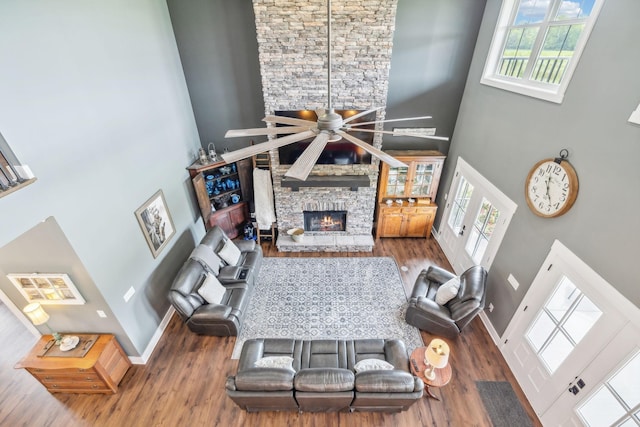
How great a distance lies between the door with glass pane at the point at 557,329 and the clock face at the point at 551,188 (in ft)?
1.51

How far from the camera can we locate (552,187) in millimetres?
3414

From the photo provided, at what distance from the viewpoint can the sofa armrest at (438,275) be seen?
16.4 ft

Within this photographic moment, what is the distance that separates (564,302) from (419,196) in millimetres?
3614

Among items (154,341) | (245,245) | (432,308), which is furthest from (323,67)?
(154,341)

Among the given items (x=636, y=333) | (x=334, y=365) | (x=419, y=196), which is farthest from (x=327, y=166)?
(x=636, y=333)

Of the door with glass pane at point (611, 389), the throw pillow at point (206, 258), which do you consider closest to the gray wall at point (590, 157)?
the door with glass pane at point (611, 389)

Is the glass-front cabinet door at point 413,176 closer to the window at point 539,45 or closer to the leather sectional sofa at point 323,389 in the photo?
the window at point 539,45

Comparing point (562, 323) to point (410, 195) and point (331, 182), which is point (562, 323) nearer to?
point (410, 195)

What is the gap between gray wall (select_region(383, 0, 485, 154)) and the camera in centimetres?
513

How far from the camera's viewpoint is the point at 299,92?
5.25 meters

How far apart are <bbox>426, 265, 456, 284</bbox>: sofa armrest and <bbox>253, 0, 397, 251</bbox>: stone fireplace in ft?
6.69

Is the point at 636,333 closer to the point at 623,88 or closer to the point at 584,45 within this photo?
the point at 623,88

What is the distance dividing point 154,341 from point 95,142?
317 cm

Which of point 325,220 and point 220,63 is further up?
point 220,63
